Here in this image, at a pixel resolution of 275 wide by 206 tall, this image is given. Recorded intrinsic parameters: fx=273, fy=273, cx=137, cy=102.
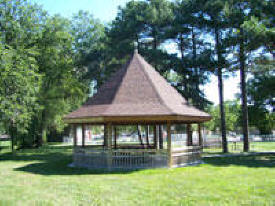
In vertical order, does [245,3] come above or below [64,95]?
above

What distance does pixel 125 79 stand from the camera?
682 inches

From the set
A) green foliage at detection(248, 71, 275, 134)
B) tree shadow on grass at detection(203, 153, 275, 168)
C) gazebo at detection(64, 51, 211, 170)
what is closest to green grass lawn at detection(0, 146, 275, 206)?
gazebo at detection(64, 51, 211, 170)

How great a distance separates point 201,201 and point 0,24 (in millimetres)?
26618

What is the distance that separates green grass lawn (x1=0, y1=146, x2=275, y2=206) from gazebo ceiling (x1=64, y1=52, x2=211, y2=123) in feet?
9.40

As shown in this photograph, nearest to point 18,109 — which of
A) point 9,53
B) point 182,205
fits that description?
point 9,53

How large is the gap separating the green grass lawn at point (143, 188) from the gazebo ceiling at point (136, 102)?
287cm

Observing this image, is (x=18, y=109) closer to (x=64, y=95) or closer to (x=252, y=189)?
(x=64, y=95)

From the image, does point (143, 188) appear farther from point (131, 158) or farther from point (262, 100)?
point (262, 100)

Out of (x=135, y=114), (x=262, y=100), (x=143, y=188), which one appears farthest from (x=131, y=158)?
(x=262, y=100)

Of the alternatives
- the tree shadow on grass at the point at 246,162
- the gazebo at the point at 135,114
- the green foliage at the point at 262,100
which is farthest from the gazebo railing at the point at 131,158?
the green foliage at the point at 262,100

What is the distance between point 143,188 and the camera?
10070mm

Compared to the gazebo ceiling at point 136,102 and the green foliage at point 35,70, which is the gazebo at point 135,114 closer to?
the gazebo ceiling at point 136,102

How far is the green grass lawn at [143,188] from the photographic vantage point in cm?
841

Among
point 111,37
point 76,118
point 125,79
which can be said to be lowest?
point 76,118
